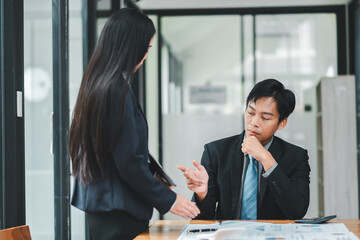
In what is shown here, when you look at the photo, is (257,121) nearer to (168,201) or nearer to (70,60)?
(168,201)

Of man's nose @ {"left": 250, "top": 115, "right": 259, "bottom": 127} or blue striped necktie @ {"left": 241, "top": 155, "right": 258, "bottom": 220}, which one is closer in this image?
blue striped necktie @ {"left": 241, "top": 155, "right": 258, "bottom": 220}

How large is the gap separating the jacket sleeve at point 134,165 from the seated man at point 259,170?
38 cm

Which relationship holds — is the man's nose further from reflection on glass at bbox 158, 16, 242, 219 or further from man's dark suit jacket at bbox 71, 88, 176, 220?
reflection on glass at bbox 158, 16, 242, 219

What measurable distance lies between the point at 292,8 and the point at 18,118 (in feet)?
15.2

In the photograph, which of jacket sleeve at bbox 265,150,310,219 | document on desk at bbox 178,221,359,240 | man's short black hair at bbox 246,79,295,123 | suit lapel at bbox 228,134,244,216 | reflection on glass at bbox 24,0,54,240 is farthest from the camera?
reflection on glass at bbox 24,0,54,240

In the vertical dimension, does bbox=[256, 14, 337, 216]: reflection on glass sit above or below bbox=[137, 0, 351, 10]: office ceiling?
below

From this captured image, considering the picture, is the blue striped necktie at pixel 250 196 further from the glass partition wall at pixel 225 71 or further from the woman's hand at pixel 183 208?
the glass partition wall at pixel 225 71

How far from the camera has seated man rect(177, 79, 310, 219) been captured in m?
2.17

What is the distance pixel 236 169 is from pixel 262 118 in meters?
0.26

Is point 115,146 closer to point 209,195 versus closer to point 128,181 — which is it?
point 128,181

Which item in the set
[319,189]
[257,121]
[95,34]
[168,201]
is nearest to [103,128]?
[168,201]

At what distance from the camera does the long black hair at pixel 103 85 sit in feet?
5.60

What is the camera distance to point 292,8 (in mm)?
6391

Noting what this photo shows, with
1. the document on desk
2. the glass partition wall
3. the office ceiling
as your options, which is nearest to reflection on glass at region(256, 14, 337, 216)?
the glass partition wall
